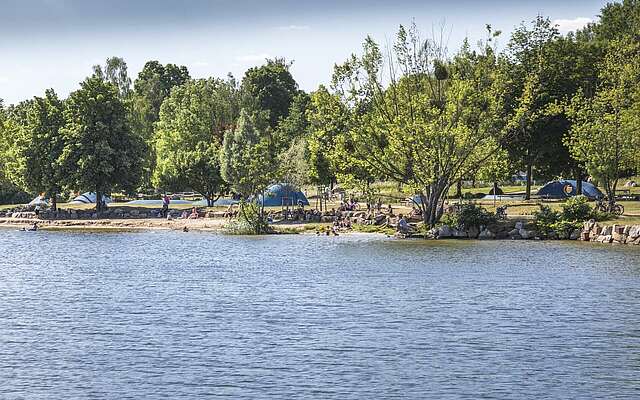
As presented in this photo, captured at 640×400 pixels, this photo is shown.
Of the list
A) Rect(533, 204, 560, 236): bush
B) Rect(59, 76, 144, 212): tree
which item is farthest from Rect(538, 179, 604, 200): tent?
Rect(59, 76, 144, 212): tree

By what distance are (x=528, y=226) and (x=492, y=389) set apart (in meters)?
39.1

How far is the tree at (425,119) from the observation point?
62062 mm

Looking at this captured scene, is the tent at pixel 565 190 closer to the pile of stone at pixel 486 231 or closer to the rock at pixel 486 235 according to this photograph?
the pile of stone at pixel 486 231

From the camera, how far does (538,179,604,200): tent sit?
7975cm

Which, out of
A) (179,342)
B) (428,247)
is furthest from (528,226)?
(179,342)

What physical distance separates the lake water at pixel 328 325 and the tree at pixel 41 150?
30664 millimetres

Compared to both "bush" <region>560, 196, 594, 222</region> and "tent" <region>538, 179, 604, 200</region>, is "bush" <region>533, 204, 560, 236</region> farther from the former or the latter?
"tent" <region>538, 179, 604, 200</region>

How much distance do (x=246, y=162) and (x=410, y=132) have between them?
16.2 meters

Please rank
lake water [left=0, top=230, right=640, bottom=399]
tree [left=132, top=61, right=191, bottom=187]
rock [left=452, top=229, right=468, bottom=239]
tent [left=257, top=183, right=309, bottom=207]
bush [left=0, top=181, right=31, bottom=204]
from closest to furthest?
1. lake water [left=0, top=230, right=640, bottom=399]
2. rock [left=452, top=229, right=468, bottom=239]
3. tent [left=257, top=183, right=309, bottom=207]
4. bush [left=0, top=181, right=31, bottom=204]
5. tree [left=132, top=61, right=191, bottom=187]

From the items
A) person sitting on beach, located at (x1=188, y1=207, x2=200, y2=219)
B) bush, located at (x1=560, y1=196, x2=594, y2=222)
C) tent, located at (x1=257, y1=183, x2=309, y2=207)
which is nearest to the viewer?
bush, located at (x1=560, y1=196, x2=594, y2=222)

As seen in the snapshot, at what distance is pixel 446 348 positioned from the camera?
27062mm

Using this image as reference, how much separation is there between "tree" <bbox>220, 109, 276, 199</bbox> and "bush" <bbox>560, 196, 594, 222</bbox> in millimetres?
21644

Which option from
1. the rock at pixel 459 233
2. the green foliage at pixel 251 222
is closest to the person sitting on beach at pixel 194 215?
the green foliage at pixel 251 222

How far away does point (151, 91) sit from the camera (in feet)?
506
